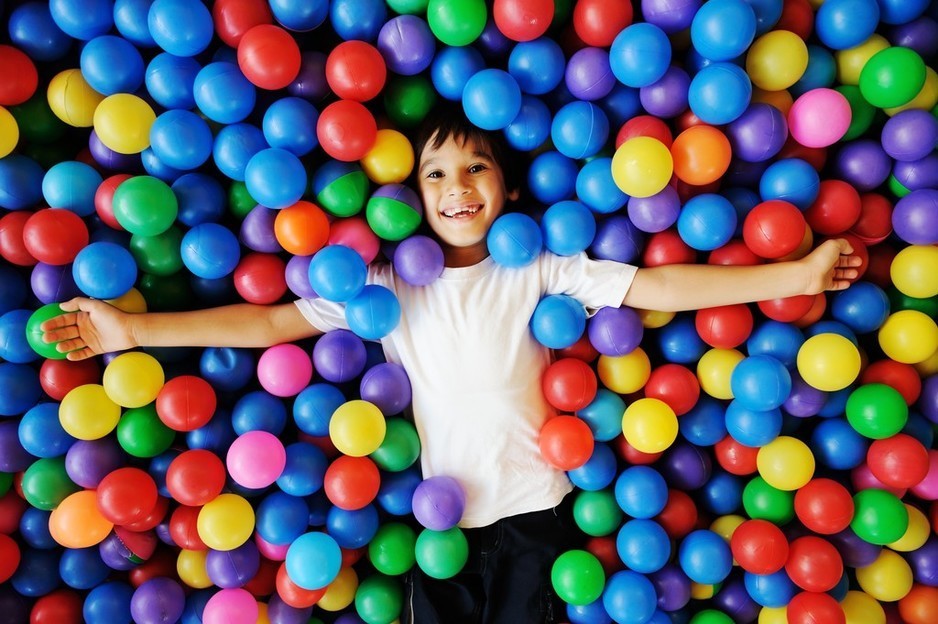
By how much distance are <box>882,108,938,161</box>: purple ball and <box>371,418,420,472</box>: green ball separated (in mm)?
1407

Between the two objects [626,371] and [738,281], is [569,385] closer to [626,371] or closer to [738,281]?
[626,371]

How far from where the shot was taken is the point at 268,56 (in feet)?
5.40

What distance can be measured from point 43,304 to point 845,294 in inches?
80.5

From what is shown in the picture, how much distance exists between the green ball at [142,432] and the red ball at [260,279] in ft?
1.18

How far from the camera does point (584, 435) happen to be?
1.81m

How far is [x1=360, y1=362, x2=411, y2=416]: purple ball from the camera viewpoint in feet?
5.88

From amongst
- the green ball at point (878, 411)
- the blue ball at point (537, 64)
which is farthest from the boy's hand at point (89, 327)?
the green ball at point (878, 411)

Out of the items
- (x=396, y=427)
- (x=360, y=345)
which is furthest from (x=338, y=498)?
(x=360, y=345)

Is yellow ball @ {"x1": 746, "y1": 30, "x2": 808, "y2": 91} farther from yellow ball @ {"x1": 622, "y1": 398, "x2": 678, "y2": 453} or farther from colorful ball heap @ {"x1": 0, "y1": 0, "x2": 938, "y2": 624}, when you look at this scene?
yellow ball @ {"x1": 622, "y1": 398, "x2": 678, "y2": 453}

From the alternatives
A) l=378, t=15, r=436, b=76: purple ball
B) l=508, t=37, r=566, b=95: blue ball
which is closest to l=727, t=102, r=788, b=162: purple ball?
l=508, t=37, r=566, b=95: blue ball

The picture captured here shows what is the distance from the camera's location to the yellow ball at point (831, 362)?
1678mm

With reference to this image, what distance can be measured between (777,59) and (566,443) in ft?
3.50

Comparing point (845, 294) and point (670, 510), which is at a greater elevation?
point (845, 294)

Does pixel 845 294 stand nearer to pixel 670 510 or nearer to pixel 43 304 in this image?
pixel 670 510
